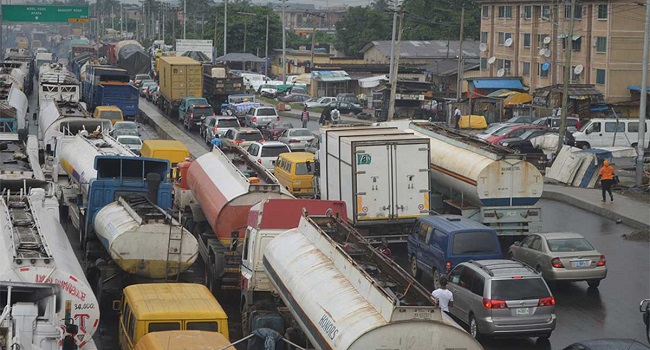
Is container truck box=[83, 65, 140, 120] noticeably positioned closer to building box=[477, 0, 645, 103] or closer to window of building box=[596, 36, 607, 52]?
building box=[477, 0, 645, 103]

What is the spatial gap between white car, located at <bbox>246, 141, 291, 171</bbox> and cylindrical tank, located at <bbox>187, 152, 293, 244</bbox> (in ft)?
34.9

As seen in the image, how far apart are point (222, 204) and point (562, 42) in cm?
4707

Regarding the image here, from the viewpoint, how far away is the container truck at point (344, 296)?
46.4ft

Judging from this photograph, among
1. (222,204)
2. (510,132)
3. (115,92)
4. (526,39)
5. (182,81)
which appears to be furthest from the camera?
(526,39)

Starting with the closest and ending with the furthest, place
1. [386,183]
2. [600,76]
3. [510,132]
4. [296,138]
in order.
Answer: [386,183]
[296,138]
[510,132]
[600,76]

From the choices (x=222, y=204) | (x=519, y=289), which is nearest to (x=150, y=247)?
(x=222, y=204)

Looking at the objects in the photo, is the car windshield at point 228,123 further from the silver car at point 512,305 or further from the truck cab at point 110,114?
the silver car at point 512,305

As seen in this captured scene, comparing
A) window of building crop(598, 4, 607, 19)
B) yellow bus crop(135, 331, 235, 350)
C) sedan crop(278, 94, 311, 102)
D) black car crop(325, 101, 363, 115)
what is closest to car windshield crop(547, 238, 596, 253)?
yellow bus crop(135, 331, 235, 350)

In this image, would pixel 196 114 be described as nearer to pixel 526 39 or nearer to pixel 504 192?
pixel 526 39

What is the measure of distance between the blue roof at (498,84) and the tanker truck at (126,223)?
43.1m

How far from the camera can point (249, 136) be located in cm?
4597

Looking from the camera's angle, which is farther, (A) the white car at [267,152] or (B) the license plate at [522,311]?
(A) the white car at [267,152]

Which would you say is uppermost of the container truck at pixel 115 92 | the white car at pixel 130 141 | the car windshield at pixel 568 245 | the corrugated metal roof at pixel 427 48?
the corrugated metal roof at pixel 427 48

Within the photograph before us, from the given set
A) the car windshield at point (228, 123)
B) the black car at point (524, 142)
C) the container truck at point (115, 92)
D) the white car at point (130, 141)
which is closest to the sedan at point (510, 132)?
the black car at point (524, 142)
